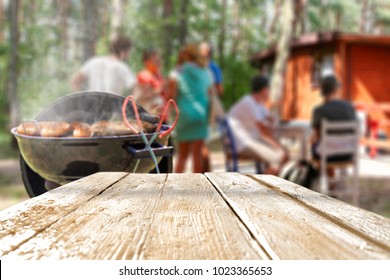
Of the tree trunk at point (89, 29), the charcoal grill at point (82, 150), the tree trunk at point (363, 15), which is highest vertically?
the tree trunk at point (363, 15)

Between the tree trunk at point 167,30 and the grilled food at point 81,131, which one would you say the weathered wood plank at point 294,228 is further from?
the tree trunk at point 167,30

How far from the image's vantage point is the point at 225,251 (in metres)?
0.87

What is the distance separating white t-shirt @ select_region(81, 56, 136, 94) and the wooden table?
3.41 metres

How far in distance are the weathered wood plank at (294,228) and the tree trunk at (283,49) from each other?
44.3 feet

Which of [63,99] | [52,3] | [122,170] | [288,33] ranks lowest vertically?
[122,170]

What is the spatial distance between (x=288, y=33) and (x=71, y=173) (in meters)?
Result: 14.3

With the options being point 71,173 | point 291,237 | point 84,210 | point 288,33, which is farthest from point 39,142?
point 288,33

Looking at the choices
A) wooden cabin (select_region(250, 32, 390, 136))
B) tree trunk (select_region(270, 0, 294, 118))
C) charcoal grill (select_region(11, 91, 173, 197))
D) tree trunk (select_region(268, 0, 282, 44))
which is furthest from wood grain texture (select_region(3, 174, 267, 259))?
tree trunk (select_region(268, 0, 282, 44))

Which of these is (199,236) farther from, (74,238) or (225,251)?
(74,238)

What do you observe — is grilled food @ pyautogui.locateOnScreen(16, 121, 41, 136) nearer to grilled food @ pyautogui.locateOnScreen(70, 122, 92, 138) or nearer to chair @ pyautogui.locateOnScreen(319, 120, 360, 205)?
grilled food @ pyautogui.locateOnScreen(70, 122, 92, 138)

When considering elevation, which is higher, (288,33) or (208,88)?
(288,33)

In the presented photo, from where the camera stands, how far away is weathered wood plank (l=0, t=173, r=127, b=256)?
38.1 inches

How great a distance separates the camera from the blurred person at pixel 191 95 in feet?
13.9

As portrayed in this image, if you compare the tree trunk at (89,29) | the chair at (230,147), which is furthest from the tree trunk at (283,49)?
the chair at (230,147)
